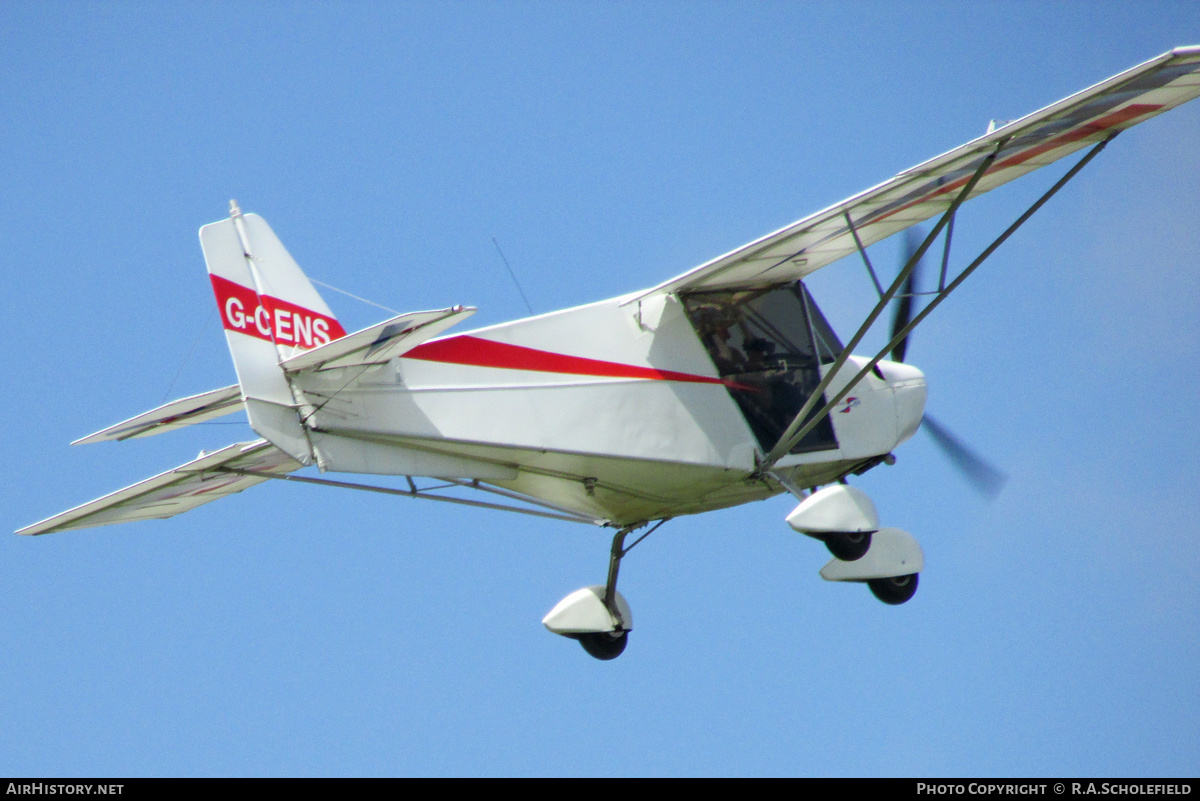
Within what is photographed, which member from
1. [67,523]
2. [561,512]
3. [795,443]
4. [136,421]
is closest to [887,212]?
[795,443]

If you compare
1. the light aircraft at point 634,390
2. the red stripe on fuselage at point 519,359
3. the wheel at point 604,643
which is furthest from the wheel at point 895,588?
the red stripe on fuselage at point 519,359

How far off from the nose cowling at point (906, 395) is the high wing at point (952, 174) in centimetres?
118

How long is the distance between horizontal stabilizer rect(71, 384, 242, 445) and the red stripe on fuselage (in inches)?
57.3

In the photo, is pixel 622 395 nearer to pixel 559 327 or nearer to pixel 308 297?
pixel 559 327

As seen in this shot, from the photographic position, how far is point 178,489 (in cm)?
1175

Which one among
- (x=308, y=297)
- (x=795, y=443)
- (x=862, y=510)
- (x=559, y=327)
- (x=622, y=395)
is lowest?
(x=862, y=510)

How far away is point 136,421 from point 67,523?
1.96 metres

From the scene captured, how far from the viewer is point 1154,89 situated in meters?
9.77

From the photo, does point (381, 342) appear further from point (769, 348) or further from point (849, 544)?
point (849, 544)

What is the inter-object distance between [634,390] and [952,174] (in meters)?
3.03

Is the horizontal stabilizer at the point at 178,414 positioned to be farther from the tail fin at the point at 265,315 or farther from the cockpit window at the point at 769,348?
the cockpit window at the point at 769,348

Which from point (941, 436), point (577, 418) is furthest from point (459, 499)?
point (941, 436)

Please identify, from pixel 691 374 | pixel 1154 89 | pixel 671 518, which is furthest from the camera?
pixel 671 518

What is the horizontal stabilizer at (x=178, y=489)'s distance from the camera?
428 inches
